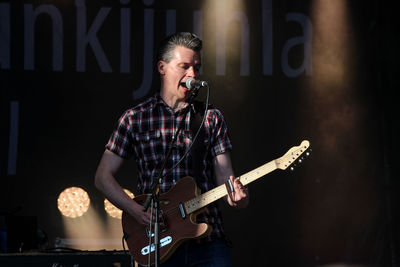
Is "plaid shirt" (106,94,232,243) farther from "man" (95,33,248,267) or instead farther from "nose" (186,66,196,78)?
"nose" (186,66,196,78)

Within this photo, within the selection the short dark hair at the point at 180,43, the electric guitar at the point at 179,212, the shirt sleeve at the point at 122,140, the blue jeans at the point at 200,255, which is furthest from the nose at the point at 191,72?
the blue jeans at the point at 200,255

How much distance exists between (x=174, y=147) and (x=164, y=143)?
0.06 meters

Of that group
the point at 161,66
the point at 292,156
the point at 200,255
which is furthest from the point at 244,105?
the point at 200,255

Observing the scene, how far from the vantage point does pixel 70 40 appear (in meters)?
5.07

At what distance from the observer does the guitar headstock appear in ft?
10.0

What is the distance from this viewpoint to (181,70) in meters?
3.14

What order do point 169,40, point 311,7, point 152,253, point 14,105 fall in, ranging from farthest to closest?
point 311,7
point 14,105
point 169,40
point 152,253

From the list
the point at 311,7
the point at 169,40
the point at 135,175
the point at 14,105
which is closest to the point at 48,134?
the point at 14,105

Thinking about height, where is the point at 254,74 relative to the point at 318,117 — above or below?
above

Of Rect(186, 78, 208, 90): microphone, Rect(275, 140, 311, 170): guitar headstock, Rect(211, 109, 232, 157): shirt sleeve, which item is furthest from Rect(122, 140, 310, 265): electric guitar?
Rect(186, 78, 208, 90): microphone

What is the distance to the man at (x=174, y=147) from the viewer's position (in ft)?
9.70

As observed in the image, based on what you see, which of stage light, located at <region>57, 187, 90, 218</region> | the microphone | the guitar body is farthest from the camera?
stage light, located at <region>57, 187, 90, 218</region>

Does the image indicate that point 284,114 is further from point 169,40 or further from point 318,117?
point 169,40

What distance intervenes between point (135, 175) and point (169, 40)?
6.86ft
